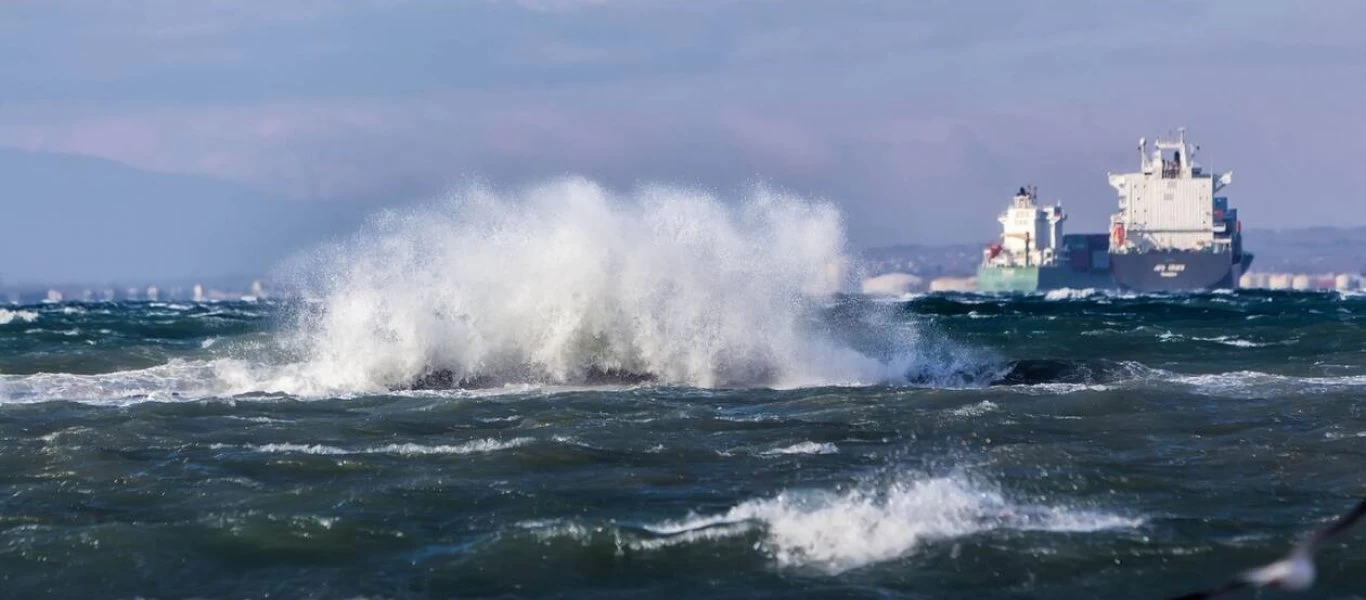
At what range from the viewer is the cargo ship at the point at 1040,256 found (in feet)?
322

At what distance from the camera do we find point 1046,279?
321 ft

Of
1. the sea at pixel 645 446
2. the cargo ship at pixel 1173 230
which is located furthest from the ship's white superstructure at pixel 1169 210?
the sea at pixel 645 446

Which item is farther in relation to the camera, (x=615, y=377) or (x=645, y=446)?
(x=615, y=377)

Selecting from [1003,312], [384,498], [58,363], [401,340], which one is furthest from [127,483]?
[1003,312]

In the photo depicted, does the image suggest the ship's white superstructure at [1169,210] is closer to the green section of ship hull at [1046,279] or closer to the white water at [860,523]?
the green section of ship hull at [1046,279]

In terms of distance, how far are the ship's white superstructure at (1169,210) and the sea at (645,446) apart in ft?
245

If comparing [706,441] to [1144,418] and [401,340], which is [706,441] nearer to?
[1144,418]

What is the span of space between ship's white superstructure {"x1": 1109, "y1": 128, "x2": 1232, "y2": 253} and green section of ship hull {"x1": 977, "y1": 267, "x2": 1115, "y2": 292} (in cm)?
211

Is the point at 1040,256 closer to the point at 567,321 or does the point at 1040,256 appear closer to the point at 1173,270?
the point at 1173,270

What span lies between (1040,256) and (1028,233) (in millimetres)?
2000

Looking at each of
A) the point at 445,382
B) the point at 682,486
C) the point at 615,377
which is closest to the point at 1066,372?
the point at 615,377

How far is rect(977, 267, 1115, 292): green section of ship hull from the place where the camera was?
97750mm

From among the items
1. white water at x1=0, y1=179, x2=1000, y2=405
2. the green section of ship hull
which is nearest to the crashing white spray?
white water at x1=0, y1=179, x2=1000, y2=405

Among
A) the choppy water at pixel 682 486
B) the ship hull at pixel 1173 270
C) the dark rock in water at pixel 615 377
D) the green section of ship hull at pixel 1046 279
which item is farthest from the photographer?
the green section of ship hull at pixel 1046 279
